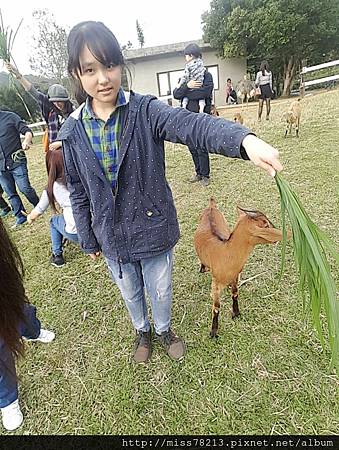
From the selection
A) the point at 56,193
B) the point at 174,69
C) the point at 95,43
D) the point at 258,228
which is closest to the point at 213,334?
the point at 258,228

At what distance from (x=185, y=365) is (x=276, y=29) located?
18.5 m

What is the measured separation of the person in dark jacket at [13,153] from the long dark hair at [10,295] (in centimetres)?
265

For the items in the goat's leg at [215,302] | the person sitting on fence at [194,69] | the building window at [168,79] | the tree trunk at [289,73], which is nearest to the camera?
the goat's leg at [215,302]

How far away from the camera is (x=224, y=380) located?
179 centimetres

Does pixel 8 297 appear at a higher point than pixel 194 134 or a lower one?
lower

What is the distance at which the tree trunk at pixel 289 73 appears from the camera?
1820 cm

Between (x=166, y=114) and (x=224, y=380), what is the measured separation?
1398mm

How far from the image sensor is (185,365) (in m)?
Result: 1.90

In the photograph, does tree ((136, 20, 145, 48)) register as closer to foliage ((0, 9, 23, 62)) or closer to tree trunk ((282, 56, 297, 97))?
tree trunk ((282, 56, 297, 97))

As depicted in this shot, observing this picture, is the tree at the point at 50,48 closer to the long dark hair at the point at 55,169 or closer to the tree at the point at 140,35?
the long dark hair at the point at 55,169

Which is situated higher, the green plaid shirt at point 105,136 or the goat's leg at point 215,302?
the green plaid shirt at point 105,136

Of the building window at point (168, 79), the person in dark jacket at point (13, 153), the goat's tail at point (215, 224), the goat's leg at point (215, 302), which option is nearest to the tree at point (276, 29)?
the building window at point (168, 79)

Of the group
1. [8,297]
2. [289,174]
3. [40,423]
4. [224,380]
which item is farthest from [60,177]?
[289,174]

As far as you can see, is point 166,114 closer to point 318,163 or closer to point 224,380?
point 224,380
